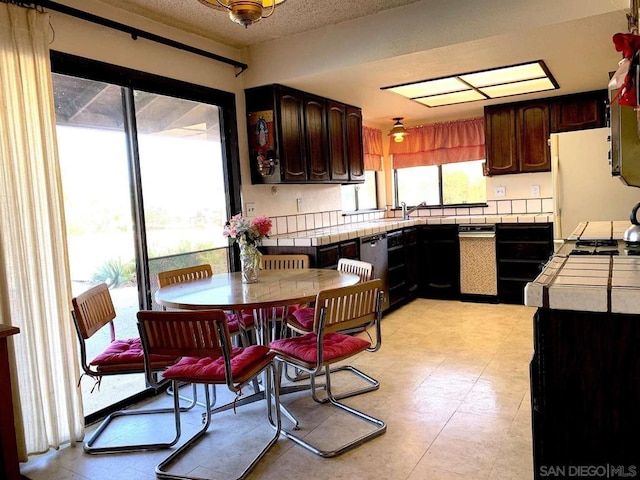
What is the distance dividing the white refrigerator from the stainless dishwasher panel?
1.55 metres

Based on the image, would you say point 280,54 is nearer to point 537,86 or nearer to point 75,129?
point 75,129

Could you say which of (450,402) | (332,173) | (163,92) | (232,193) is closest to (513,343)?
(450,402)

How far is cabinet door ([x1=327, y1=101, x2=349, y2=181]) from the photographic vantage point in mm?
4660

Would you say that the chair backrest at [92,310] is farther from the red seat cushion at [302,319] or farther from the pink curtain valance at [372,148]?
the pink curtain valance at [372,148]

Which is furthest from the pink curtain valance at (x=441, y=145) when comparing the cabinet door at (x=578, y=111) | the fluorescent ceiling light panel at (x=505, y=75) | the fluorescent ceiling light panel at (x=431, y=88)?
the fluorescent ceiling light panel at (x=505, y=75)

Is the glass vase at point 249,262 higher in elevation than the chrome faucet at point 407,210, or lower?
lower

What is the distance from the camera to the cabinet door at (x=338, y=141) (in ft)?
15.3

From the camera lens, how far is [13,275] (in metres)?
2.33

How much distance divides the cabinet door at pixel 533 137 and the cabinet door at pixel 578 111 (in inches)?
3.7

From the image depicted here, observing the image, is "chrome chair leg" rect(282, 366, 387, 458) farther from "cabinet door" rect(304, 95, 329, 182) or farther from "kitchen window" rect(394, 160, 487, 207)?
"kitchen window" rect(394, 160, 487, 207)

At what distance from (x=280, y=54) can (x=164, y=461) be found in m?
3.04

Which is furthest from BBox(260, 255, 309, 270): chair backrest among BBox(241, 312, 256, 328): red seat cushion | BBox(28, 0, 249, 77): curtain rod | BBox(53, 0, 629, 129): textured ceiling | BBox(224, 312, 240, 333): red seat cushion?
BBox(28, 0, 249, 77): curtain rod

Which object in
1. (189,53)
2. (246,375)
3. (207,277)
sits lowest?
(246,375)

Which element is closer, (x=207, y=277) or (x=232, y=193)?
(x=207, y=277)
